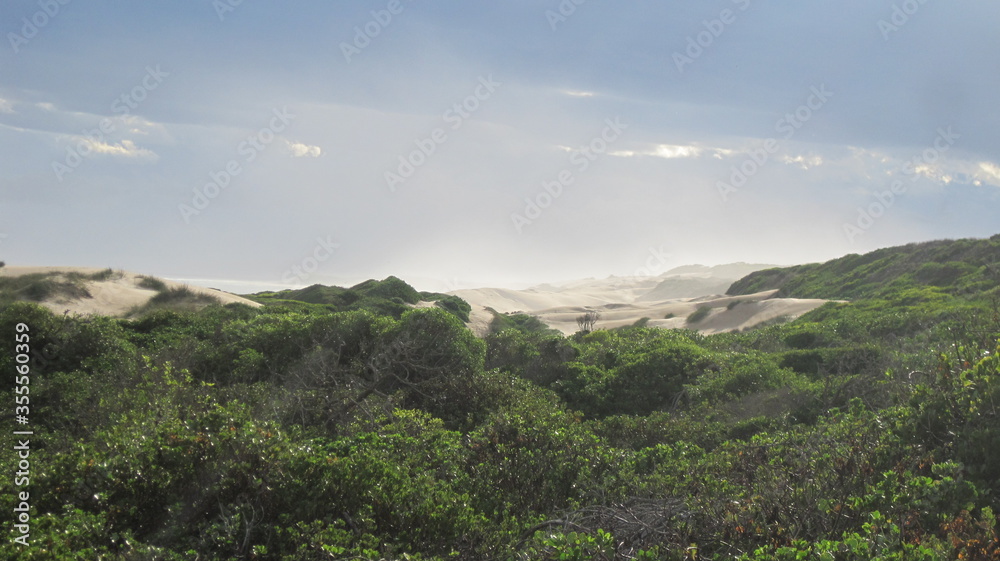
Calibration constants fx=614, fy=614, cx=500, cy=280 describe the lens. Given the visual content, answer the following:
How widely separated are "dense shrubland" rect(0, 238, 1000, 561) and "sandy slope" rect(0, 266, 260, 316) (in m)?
13.8

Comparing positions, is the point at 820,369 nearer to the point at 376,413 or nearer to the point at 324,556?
the point at 376,413

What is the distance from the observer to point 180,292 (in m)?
27.7

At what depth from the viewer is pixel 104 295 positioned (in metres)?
24.4

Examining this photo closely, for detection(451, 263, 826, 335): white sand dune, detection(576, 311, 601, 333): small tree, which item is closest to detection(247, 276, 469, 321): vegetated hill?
detection(451, 263, 826, 335): white sand dune

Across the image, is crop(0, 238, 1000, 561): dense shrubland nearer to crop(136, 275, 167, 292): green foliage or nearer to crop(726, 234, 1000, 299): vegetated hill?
crop(726, 234, 1000, 299): vegetated hill

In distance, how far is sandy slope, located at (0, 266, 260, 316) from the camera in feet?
74.9

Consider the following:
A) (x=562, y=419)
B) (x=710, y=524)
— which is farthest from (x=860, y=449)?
(x=562, y=419)

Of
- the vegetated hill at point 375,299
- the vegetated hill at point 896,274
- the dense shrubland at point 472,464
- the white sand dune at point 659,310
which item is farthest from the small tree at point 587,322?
the dense shrubland at point 472,464

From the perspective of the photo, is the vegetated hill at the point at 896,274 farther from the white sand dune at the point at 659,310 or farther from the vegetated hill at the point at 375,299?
the vegetated hill at the point at 375,299

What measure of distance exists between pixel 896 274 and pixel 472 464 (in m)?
37.5

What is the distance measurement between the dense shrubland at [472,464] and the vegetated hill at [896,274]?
17.3 meters

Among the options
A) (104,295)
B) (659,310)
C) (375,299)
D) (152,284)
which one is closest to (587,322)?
(659,310)

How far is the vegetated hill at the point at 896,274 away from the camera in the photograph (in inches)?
1006

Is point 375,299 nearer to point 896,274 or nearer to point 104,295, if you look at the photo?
point 104,295
